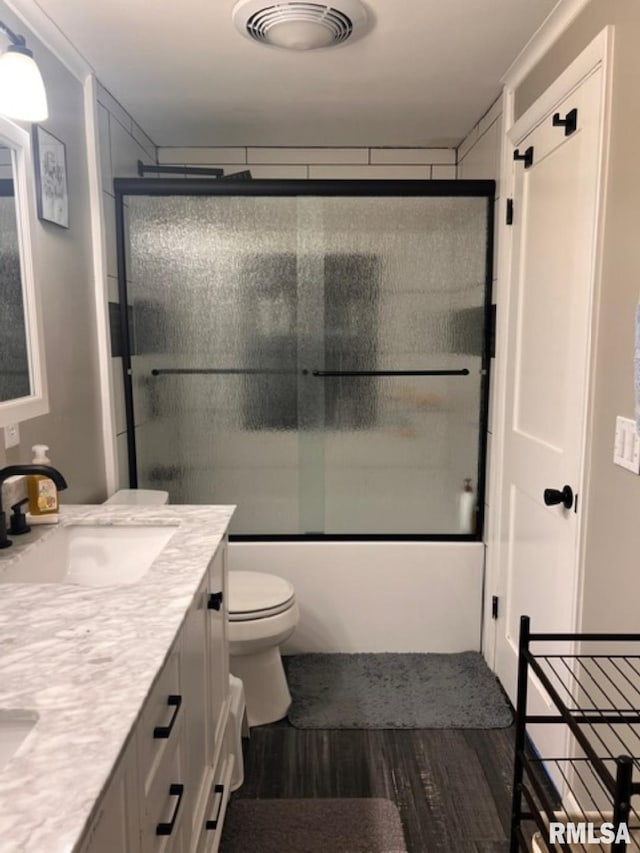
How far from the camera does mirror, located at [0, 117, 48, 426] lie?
1557 mm

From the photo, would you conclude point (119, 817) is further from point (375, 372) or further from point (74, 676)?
point (375, 372)

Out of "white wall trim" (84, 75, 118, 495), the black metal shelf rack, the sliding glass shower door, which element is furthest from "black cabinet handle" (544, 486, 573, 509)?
"white wall trim" (84, 75, 118, 495)

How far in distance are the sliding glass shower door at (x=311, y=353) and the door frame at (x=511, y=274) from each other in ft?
0.57

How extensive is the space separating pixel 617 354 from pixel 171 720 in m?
1.25

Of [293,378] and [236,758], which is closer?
[236,758]

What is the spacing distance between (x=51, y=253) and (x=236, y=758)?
5.34ft

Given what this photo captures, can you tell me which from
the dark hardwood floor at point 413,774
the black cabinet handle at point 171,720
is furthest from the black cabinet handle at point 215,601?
the dark hardwood floor at point 413,774

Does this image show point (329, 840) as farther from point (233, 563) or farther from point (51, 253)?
point (51, 253)

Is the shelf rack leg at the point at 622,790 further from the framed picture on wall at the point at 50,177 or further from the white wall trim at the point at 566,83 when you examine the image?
the framed picture on wall at the point at 50,177

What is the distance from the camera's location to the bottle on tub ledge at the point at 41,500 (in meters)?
1.62

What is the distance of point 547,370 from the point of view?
6.37 ft

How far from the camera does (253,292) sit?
2.61 m

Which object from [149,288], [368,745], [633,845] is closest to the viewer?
[633,845]

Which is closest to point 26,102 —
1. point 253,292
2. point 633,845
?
point 253,292
